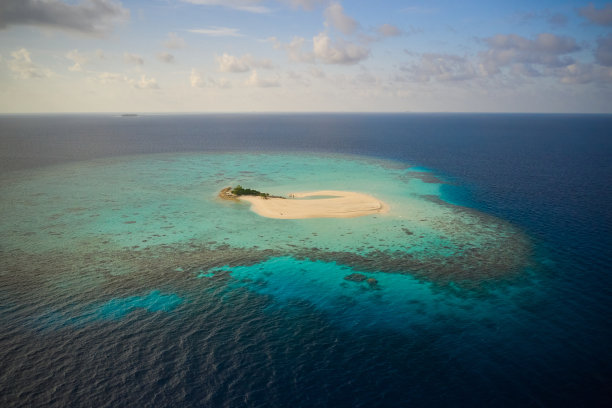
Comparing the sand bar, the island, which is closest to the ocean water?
the island

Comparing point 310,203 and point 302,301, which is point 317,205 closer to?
point 310,203

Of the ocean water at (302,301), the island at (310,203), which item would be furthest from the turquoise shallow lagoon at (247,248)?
the island at (310,203)

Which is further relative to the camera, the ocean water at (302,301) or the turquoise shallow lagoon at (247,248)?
the turquoise shallow lagoon at (247,248)

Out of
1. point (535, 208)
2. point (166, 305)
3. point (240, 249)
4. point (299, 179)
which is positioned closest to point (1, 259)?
point (166, 305)

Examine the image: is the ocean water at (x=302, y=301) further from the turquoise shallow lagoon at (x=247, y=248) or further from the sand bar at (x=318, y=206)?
the sand bar at (x=318, y=206)

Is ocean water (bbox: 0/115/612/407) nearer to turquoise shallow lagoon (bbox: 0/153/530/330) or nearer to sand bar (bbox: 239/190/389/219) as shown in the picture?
turquoise shallow lagoon (bbox: 0/153/530/330)
